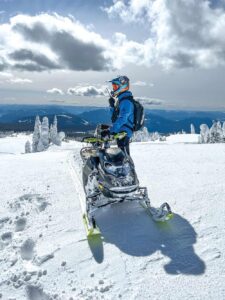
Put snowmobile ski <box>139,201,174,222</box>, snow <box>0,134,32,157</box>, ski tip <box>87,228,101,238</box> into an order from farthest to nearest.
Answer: snow <box>0,134,32,157</box>, snowmobile ski <box>139,201,174,222</box>, ski tip <box>87,228,101,238</box>

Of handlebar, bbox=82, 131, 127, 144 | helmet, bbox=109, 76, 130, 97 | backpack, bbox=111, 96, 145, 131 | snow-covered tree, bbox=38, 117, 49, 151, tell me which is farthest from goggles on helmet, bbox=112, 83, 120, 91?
snow-covered tree, bbox=38, 117, 49, 151

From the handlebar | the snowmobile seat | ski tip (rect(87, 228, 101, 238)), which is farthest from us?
the handlebar

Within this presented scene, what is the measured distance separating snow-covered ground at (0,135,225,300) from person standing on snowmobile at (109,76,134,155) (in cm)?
186

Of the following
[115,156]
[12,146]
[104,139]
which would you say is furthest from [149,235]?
[12,146]

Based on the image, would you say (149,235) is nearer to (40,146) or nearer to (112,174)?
(112,174)

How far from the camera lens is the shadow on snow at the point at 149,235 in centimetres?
521

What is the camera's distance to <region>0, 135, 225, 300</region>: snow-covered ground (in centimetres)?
468

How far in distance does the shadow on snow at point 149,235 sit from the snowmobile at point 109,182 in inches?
9.9

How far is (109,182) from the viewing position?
6961mm

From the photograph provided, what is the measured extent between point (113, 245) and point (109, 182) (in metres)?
1.54

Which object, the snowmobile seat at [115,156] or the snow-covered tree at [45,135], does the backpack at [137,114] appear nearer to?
the snowmobile seat at [115,156]

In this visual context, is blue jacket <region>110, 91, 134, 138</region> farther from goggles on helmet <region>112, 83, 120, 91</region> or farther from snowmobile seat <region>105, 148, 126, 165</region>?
snowmobile seat <region>105, 148, 126, 165</region>

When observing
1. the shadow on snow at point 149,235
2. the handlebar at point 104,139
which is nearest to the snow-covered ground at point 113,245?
the shadow on snow at point 149,235

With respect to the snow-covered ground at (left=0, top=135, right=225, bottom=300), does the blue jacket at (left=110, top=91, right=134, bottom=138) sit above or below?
above
